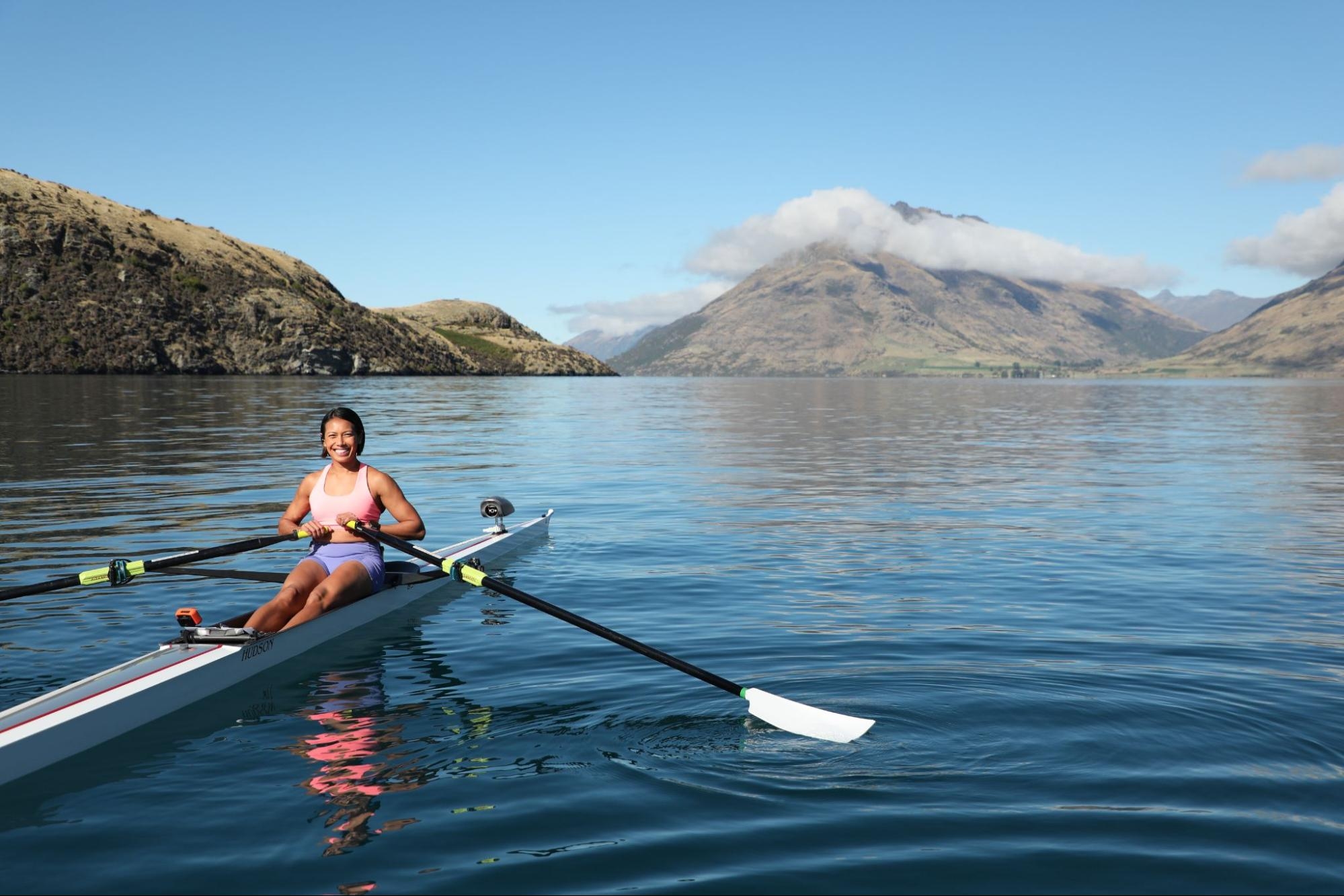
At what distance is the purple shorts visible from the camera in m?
11.8

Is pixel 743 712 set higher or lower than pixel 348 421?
lower

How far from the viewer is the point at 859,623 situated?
42.1ft

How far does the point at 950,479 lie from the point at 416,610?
20018mm

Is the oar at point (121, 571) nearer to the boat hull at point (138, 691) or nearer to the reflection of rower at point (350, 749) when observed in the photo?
the boat hull at point (138, 691)

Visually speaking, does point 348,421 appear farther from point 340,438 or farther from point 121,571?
point 121,571

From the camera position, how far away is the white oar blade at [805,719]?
8469 mm

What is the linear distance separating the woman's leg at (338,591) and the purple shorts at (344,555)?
0.21ft

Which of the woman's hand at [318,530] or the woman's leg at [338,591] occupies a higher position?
the woman's hand at [318,530]

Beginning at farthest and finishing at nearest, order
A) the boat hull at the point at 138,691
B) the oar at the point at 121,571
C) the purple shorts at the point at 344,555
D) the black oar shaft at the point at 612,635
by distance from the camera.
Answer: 1. the purple shorts at the point at 344,555
2. the oar at the point at 121,571
3. the black oar shaft at the point at 612,635
4. the boat hull at the point at 138,691

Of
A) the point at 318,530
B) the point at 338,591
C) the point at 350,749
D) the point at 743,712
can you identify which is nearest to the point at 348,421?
the point at 318,530

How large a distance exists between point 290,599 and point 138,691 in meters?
2.27

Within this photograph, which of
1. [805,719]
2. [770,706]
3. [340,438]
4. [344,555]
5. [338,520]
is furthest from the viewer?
[344,555]

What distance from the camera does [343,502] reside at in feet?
37.6

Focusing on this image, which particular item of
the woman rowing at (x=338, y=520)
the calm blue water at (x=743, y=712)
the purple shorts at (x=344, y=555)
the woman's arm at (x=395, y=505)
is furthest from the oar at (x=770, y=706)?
the purple shorts at (x=344, y=555)
